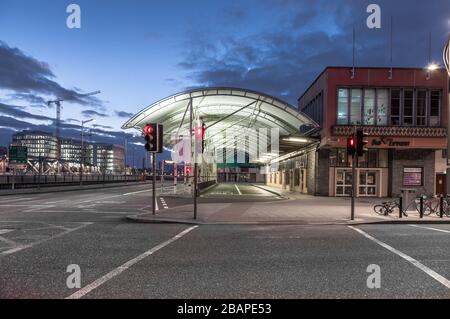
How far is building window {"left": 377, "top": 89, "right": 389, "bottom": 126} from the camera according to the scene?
109 feet

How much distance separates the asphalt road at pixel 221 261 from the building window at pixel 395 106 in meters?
19.3

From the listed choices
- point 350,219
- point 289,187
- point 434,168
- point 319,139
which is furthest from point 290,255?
point 289,187

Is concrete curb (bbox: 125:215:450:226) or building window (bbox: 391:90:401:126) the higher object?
building window (bbox: 391:90:401:126)

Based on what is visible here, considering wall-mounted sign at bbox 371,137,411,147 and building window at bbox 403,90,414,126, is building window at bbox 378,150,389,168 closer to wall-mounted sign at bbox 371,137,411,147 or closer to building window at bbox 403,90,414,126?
wall-mounted sign at bbox 371,137,411,147

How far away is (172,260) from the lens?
30.5ft

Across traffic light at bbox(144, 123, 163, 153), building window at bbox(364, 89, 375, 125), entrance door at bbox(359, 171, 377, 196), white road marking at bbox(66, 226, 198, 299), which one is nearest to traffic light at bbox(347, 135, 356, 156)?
traffic light at bbox(144, 123, 163, 153)

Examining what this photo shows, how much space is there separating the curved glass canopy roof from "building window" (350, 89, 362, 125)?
343 cm

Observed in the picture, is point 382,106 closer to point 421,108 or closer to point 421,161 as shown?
point 421,108

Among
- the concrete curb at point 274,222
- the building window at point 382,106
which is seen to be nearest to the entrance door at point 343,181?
the building window at point 382,106

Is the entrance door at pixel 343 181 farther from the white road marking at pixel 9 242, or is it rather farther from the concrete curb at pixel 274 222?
the white road marking at pixel 9 242

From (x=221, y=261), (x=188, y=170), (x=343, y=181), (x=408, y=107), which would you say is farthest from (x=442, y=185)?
(x=188, y=170)

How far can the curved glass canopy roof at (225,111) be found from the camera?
29703mm

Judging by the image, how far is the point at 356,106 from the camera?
109 feet
